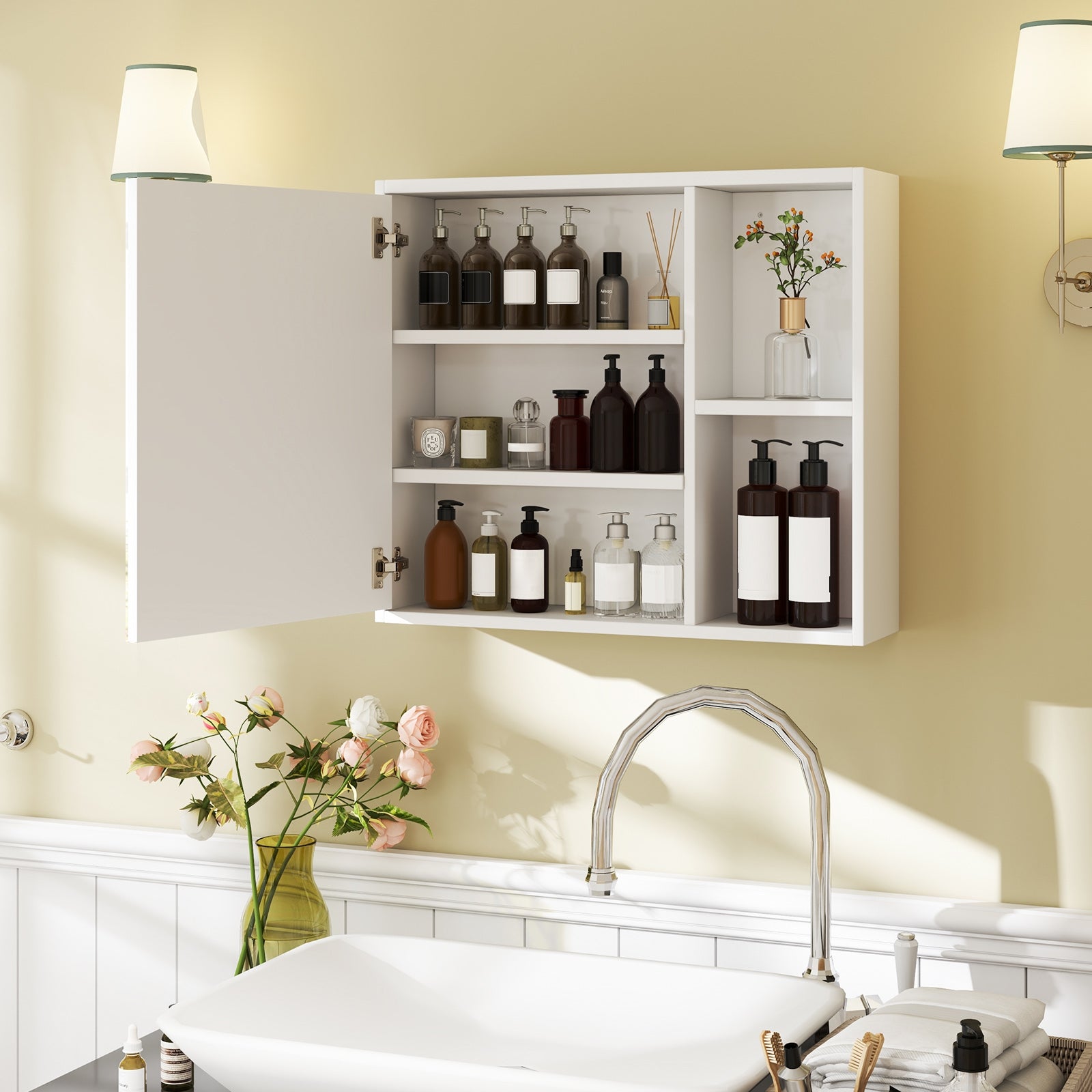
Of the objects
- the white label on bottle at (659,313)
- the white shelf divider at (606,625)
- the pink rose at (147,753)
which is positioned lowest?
the pink rose at (147,753)

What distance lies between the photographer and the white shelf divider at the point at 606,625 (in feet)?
5.97

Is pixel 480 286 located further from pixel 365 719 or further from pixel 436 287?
pixel 365 719

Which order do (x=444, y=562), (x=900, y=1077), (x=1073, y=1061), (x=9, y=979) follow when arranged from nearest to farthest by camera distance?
(x=900, y=1077), (x=1073, y=1061), (x=444, y=562), (x=9, y=979)

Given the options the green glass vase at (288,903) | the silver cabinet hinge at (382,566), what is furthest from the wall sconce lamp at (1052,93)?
the green glass vase at (288,903)

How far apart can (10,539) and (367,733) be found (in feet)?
2.35

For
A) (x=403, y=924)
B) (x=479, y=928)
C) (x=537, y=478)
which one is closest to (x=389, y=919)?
(x=403, y=924)

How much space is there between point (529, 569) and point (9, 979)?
1.16m

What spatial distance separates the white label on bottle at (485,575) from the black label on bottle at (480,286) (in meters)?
0.34

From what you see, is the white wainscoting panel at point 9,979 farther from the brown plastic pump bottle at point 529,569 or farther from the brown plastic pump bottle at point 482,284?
the brown plastic pump bottle at point 482,284

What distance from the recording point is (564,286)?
6.36 ft

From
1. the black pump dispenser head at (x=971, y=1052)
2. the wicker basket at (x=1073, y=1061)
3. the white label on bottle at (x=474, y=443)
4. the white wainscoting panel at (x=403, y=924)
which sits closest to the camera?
the black pump dispenser head at (x=971, y=1052)

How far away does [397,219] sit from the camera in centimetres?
199

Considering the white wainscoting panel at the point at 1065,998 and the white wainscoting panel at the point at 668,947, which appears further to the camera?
the white wainscoting panel at the point at 668,947

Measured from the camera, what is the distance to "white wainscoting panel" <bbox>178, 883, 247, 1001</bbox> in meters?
2.26
